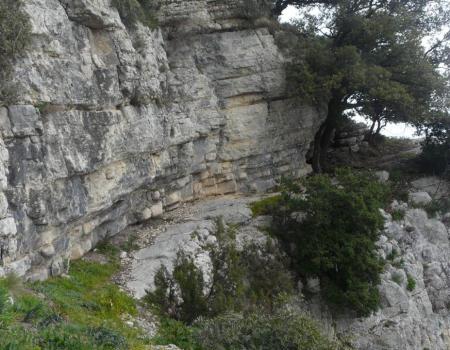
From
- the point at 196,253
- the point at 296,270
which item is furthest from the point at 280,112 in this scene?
the point at 196,253

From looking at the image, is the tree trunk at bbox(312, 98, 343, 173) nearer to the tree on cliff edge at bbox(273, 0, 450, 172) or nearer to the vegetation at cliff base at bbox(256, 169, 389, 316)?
the tree on cliff edge at bbox(273, 0, 450, 172)

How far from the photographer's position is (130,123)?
16.8 meters

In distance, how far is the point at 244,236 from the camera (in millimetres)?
18562

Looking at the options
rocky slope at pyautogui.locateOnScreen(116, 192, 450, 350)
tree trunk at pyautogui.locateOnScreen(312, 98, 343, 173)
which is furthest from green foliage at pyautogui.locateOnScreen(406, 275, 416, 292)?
tree trunk at pyautogui.locateOnScreen(312, 98, 343, 173)

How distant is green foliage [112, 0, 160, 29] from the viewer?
17.5 m

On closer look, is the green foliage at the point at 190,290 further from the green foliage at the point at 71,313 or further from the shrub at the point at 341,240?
the shrub at the point at 341,240

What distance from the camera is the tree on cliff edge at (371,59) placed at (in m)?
22.6

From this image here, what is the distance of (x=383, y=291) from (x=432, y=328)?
133 inches

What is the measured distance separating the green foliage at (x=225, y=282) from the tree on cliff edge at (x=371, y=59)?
8.52 metres

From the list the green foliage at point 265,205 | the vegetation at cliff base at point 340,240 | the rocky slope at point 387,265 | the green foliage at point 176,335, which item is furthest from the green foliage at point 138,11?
the green foliage at point 176,335

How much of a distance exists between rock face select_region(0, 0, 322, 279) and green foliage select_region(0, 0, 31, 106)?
0.30m

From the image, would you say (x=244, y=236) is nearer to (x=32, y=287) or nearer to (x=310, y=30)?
(x=32, y=287)

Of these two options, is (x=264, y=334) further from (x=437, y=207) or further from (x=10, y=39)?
(x=437, y=207)

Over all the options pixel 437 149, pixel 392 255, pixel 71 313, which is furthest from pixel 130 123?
pixel 437 149
